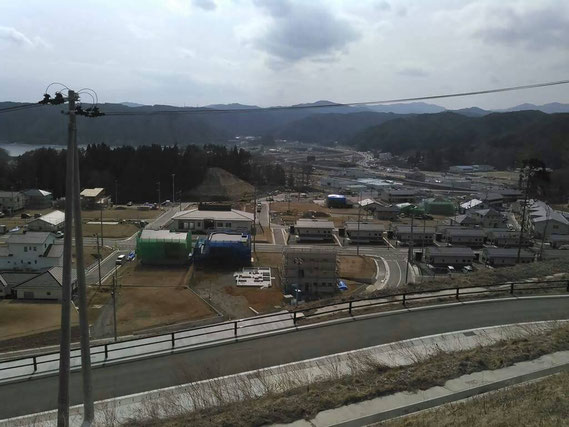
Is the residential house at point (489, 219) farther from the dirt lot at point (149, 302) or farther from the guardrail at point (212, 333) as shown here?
the guardrail at point (212, 333)

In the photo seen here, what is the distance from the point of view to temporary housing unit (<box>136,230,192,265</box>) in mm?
23953

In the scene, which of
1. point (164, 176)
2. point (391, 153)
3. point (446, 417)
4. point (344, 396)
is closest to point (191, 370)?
point (344, 396)

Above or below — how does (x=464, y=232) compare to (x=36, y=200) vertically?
above

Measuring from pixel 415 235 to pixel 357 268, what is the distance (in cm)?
975

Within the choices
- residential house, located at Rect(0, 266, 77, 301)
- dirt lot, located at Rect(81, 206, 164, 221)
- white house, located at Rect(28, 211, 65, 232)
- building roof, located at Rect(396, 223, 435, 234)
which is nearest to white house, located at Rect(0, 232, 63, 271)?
residential house, located at Rect(0, 266, 77, 301)

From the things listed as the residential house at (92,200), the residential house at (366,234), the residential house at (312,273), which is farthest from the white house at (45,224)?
the residential house at (366,234)

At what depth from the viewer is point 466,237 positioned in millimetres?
31781

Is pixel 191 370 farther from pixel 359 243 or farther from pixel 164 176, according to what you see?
pixel 164 176

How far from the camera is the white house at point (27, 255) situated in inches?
903

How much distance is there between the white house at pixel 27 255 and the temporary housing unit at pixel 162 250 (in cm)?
439

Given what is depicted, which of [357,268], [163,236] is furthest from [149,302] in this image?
[357,268]

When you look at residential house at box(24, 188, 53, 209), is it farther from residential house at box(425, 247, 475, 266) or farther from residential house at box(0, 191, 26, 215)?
residential house at box(425, 247, 475, 266)

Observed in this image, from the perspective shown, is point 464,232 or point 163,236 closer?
point 163,236

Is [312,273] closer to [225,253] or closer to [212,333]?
[225,253]
